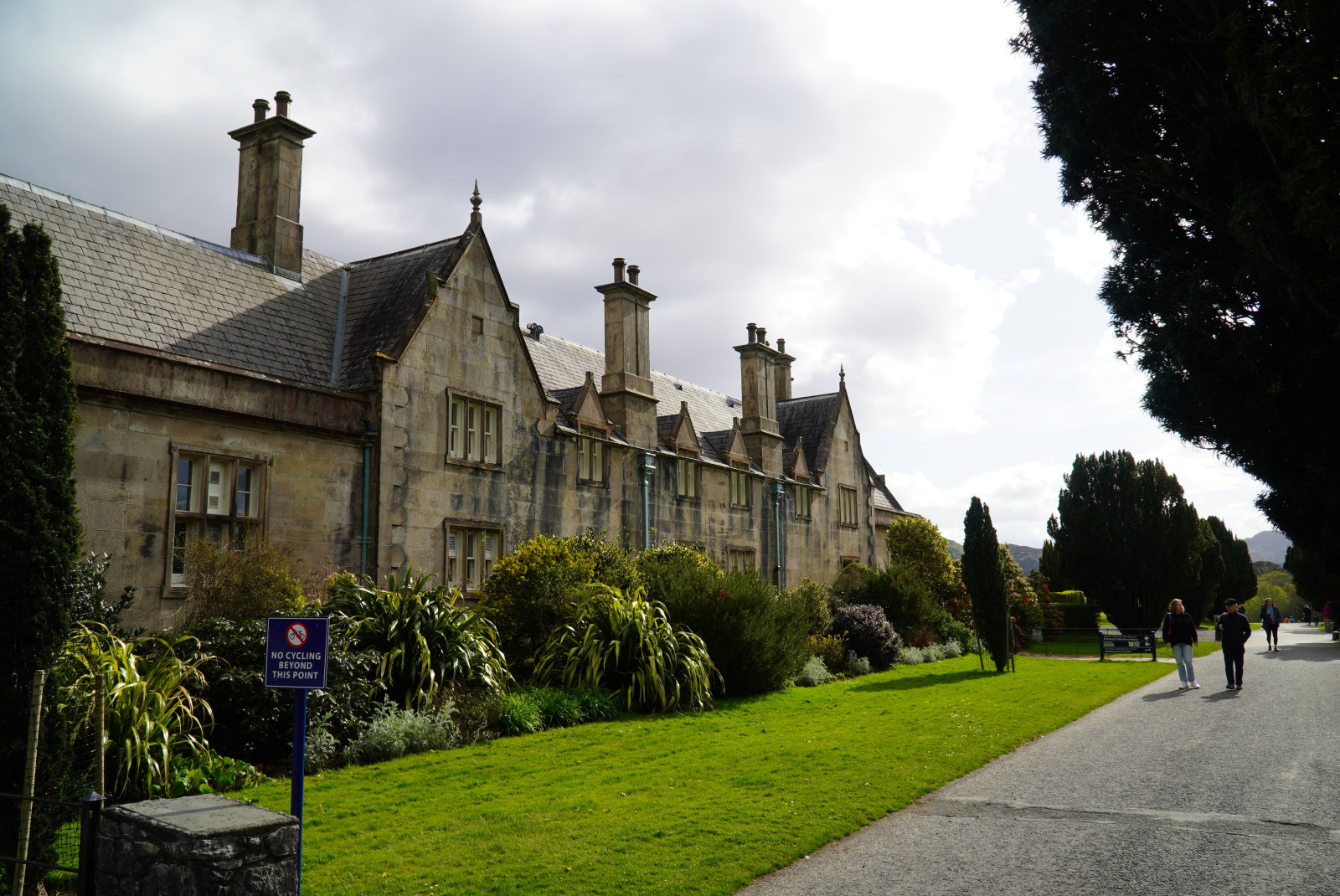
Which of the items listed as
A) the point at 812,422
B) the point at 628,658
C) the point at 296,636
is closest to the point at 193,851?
the point at 296,636

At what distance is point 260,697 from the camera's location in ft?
33.8

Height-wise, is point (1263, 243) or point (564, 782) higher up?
point (1263, 243)

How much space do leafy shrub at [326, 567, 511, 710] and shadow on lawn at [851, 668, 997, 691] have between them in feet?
27.3

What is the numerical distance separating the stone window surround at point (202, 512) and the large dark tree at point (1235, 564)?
63.2 metres

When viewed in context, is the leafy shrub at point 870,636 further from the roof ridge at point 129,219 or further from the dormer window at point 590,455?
the roof ridge at point 129,219

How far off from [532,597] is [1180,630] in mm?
12785

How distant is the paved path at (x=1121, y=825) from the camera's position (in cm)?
624

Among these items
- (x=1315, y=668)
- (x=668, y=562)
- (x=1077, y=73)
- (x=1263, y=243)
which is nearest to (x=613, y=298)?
(x=668, y=562)

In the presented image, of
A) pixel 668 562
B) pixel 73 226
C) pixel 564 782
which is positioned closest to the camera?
pixel 564 782

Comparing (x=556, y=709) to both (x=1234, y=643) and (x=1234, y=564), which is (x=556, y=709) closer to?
(x=1234, y=643)

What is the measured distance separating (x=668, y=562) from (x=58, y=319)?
46.4 feet

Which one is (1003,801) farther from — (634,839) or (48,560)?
(48,560)

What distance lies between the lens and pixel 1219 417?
7.52m

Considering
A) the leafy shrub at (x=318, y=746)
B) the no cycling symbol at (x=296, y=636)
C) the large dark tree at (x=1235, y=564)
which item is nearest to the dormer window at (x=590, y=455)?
the leafy shrub at (x=318, y=746)
